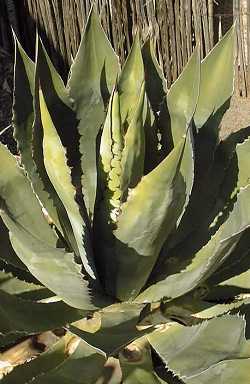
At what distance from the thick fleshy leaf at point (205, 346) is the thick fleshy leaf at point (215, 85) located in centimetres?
47

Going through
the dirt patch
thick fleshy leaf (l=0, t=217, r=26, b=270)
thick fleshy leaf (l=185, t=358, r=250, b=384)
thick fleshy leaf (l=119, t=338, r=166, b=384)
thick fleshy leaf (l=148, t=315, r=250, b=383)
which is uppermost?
thick fleshy leaf (l=0, t=217, r=26, b=270)

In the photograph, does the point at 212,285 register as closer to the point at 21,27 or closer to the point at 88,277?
the point at 88,277

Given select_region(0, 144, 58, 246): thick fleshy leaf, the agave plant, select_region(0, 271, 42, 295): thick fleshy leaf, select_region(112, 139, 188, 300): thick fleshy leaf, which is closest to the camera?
select_region(112, 139, 188, 300): thick fleshy leaf

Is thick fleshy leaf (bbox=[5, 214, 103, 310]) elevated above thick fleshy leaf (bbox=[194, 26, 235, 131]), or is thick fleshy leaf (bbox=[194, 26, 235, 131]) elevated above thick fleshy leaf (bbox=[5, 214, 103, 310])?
thick fleshy leaf (bbox=[194, 26, 235, 131])

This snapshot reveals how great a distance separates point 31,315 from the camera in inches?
69.2

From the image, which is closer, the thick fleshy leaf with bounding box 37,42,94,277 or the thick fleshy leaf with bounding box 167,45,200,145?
the thick fleshy leaf with bounding box 37,42,94,277

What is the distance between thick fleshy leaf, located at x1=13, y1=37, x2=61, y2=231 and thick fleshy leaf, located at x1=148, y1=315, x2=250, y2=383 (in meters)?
0.43

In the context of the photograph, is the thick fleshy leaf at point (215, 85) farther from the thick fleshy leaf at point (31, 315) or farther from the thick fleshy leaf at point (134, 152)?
the thick fleshy leaf at point (31, 315)

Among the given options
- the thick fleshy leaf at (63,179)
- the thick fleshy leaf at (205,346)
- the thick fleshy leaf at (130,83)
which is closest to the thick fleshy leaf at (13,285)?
the thick fleshy leaf at (63,179)

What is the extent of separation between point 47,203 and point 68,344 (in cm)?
35

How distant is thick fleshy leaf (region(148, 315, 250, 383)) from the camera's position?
63.8 inches

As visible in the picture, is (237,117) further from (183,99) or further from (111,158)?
(111,158)

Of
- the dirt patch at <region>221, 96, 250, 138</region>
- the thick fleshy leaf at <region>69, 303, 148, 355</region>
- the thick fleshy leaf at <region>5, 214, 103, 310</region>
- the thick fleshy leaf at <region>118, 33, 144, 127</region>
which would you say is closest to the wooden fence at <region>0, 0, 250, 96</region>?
the dirt patch at <region>221, 96, 250, 138</region>

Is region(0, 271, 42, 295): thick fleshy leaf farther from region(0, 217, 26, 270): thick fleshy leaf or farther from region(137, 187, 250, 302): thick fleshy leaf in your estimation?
region(137, 187, 250, 302): thick fleshy leaf
